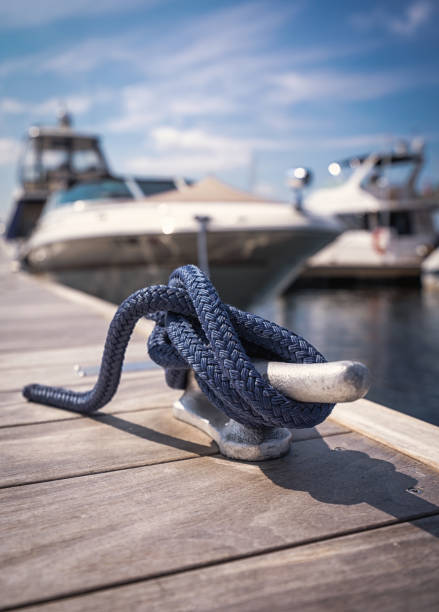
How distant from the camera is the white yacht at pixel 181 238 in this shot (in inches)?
226

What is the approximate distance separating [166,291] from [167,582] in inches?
23.3

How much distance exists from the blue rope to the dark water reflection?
3.46m

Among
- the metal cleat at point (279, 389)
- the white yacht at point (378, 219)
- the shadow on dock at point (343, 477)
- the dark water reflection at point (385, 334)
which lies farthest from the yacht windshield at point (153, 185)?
the white yacht at point (378, 219)

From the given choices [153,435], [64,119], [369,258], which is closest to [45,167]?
[64,119]

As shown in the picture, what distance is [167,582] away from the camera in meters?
0.78

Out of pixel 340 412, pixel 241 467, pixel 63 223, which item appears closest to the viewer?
pixel 241 467

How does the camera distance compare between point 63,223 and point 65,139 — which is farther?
point 65,139

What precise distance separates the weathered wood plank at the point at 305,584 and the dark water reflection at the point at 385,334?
3.63 metres

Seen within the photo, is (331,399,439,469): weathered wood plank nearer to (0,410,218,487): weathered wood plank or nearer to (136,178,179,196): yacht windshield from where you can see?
(0,410,218,487): weathered wood plank

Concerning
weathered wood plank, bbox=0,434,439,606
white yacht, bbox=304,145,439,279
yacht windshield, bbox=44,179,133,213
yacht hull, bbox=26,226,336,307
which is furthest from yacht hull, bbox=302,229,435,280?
weathered wood plank, bbox=0,434,439,606

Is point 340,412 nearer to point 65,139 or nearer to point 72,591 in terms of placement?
point 72,591

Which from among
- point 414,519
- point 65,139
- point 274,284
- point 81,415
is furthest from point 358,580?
point 65,139

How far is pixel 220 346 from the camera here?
105 centimetres

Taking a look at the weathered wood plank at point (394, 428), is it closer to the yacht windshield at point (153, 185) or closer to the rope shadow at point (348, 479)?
the rope shadow at point (348, 479)
